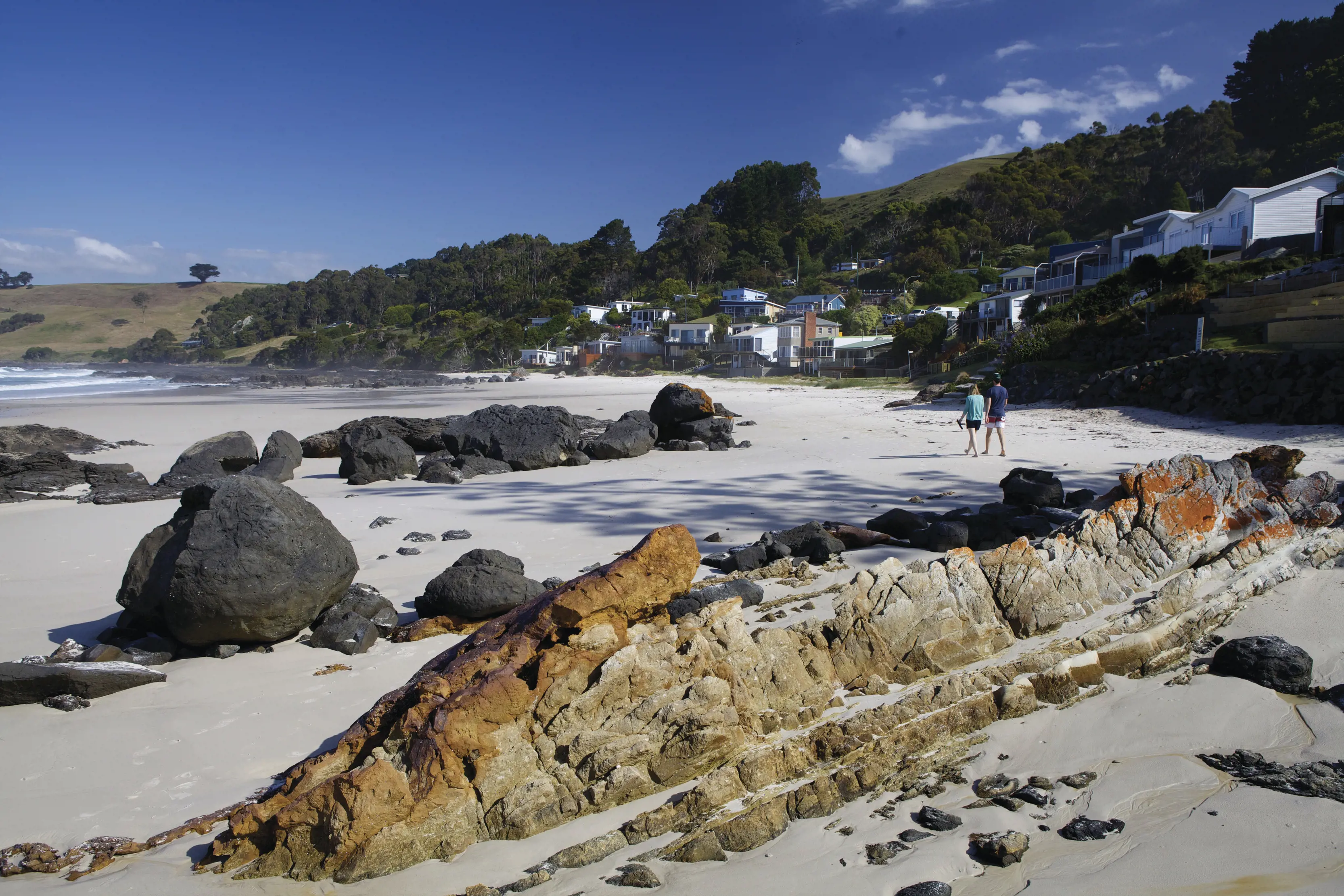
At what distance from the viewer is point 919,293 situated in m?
77.2

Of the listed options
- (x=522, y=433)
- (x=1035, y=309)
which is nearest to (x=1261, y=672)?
(x=522, y=433)

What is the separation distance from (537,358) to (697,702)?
84206 millimetres

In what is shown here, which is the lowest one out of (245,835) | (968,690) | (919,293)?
(245,835)

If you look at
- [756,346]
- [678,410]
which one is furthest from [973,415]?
[756,346]

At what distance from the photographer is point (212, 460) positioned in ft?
45.6

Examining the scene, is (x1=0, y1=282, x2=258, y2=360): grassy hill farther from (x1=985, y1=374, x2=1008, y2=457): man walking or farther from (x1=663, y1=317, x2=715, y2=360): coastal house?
(x1=985, y1=374, x2=1008, y2=457): man walking

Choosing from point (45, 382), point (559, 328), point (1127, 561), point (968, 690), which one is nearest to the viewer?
point (968, 690)

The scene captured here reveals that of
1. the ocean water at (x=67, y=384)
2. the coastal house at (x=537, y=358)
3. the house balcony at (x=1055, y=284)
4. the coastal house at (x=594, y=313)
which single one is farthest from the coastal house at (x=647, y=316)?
the ocean water at (x=67, y=384)

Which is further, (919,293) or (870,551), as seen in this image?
(919,293)

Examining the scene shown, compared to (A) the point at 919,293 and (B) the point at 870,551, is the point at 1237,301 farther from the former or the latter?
(A) the point at 919,293

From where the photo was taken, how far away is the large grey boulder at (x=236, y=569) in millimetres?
5438

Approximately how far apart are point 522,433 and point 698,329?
6414 centimetres

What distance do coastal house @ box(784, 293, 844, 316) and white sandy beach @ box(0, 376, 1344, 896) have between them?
72234 millimetres

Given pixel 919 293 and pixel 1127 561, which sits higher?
pixel 919 293
